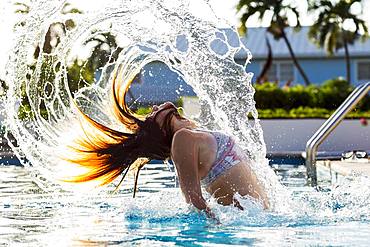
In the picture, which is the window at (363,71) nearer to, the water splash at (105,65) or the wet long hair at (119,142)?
→ the water splash at (105,65)

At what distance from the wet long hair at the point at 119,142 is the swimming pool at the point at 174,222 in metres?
0.42

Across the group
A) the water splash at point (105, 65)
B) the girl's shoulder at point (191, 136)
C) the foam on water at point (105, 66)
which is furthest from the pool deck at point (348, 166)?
the girl's shoulder at point (191, 136)

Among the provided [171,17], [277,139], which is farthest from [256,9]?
[171,17]

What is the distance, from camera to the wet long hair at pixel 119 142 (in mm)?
5973

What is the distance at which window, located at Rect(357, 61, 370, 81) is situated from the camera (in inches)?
1906

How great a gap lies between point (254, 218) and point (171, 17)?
250cm

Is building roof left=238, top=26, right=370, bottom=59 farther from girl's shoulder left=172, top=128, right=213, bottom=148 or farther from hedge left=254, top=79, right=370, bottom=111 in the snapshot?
girl's shoulder left=172, top=128, right=213, bottom=148

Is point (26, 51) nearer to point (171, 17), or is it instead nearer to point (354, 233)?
point (171, 17)

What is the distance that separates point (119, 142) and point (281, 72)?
43586 mm

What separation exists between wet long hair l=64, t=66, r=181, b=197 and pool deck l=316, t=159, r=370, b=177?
150 inches

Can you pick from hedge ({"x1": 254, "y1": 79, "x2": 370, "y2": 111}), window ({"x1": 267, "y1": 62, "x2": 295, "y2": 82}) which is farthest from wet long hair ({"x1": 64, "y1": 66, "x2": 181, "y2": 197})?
window ({"x1": 267, "y1": 62, "x2": 295, "y2": 82})

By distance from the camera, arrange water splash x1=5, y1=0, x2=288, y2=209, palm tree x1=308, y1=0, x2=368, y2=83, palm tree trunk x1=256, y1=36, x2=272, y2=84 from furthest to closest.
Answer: palm tree x1=308, y1=0, x2=368, y2=83 < palm tree trunk x1=256, y1=36, x2=272, y2=84 < water splash x1=5, y1=0, x2=288, y2=209

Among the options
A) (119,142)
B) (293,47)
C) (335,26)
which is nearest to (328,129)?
(119,142)

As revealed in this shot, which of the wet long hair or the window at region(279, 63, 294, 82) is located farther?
the window at region(279, 63, 294, 82)
